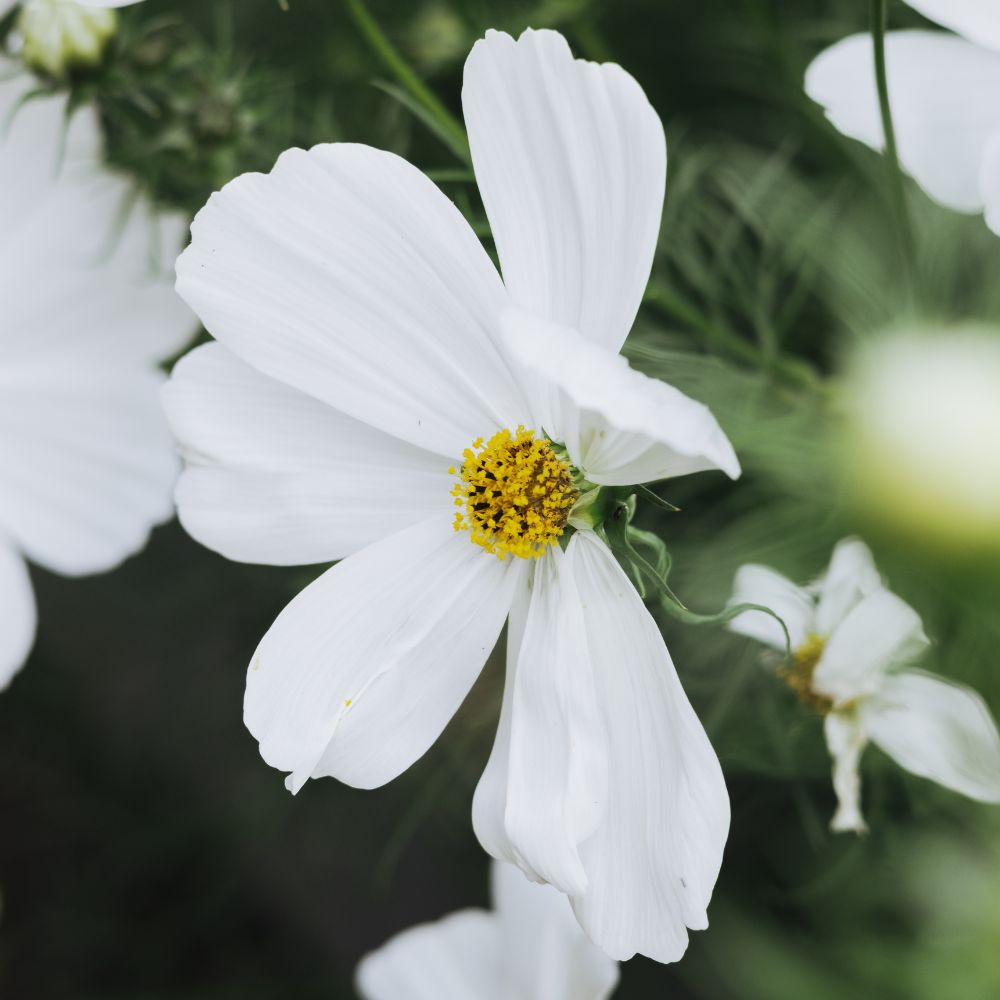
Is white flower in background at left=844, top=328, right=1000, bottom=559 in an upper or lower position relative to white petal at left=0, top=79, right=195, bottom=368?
upper

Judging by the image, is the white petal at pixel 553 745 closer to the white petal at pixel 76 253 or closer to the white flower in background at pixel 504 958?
the white flower in background at pixel 504 958

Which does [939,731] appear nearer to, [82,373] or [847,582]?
[847,582]

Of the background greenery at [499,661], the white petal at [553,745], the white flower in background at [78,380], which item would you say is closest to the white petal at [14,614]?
the white flower in background at [78,380]

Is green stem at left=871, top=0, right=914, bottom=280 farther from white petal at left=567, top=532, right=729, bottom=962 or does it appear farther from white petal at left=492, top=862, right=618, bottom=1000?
white petal at left=492, top=862, right=618, bottom=1000

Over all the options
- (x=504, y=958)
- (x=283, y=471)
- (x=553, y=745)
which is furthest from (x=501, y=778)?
(x=504, y=958)

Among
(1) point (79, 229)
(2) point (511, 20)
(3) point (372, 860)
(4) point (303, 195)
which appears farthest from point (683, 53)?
(3) point (372, 860)

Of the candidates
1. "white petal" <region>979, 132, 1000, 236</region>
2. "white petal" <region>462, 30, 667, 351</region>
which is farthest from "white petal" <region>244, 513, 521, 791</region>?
"white petal" <region>979, 132, 1000, 236</region>
